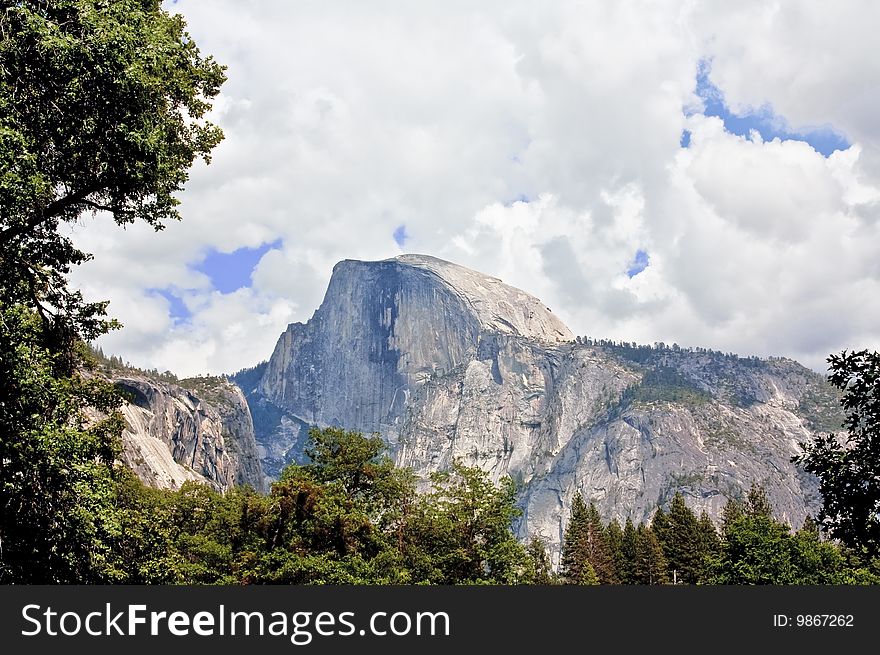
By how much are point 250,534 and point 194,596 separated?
22.4 metres

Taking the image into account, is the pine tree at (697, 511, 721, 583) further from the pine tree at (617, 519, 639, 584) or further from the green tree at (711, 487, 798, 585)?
the green tree at (711, 487, 798, 585)

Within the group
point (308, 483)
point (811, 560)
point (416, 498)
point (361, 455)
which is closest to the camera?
point (308, 483)

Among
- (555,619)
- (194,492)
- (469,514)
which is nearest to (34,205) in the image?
(555,619)

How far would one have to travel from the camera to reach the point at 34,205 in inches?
543

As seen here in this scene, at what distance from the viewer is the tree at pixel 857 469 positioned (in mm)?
16703

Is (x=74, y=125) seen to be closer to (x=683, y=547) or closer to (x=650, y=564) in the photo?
(x=650, y=564)

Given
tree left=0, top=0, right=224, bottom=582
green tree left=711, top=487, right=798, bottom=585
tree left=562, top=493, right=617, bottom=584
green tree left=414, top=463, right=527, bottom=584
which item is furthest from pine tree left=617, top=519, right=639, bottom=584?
tree left=0, top=0, right=224, bottom=582

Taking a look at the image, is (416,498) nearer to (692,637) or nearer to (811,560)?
(692,637)

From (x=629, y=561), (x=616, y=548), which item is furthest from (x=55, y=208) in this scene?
(x=616, y=548)

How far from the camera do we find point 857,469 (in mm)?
17125

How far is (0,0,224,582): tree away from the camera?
13094mm

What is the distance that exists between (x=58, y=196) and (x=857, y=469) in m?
17.8

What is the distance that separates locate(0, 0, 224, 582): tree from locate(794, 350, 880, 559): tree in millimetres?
15111

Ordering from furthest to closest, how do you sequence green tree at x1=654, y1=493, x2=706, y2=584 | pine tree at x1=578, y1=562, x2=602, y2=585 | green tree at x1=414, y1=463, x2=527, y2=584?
green tree at x1=654, y1=493, x2=706, y2=584, pine tree at x1=578, y1=562, x2=602, y2=585, green tree at x1=414, y1=463, x2=527, y2=584
